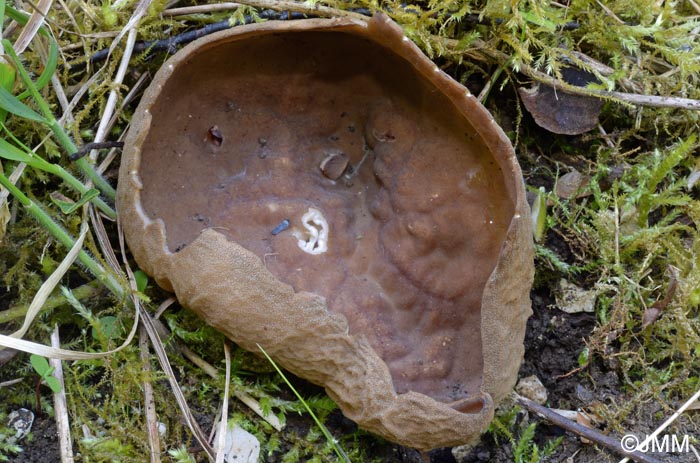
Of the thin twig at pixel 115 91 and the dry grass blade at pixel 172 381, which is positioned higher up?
the thin twig at pixel 115 91

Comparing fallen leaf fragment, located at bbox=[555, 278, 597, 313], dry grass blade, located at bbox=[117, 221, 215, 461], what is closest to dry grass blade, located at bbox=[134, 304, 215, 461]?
dry grass blade, located at bbox=[117, 221, 215, 461]

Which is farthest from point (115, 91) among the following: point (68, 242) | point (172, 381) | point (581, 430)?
point (581, 430)

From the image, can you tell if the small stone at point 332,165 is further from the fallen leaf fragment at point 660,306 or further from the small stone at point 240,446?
the fallen leaf fragment at point 660,306

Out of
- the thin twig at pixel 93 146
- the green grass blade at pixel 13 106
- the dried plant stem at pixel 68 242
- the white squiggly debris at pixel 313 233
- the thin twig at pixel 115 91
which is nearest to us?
the green grass blade at pixel 13 106

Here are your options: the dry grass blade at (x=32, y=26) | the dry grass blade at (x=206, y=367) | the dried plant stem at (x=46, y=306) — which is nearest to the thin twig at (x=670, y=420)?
the dry grass blade at (x=206, y=367)

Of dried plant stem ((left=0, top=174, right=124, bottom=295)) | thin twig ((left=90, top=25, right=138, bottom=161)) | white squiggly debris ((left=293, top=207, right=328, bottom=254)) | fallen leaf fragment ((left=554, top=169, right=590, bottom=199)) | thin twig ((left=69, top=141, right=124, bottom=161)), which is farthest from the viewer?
fallen leaf fragment ((left=554, top=169, right=590, bottom=199))

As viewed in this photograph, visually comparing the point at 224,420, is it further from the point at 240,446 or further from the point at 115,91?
the point at 115,91

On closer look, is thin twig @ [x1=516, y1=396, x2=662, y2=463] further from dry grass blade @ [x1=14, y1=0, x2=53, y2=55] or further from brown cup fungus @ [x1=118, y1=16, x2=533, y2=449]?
dry grass blade @ [x1=14, y1=0, x2=53, y2=55]

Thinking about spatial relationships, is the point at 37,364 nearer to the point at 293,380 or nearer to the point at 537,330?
the point at 293,380
